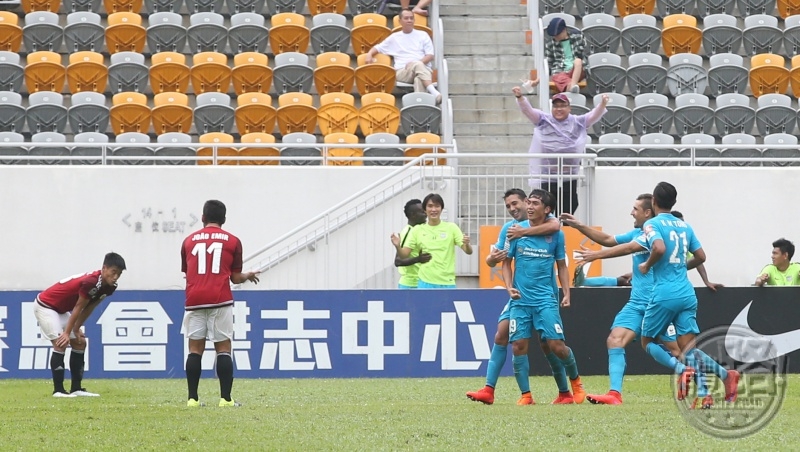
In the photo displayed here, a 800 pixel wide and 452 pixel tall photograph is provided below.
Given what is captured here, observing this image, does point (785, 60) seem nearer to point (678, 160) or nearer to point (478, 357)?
point (678, 160)

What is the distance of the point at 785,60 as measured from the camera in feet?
78.5

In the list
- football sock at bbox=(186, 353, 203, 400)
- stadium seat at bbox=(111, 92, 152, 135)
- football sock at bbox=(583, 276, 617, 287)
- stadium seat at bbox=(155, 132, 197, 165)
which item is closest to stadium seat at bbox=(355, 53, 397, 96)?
stadium seat at bbox=(155, 132, 197, 165)

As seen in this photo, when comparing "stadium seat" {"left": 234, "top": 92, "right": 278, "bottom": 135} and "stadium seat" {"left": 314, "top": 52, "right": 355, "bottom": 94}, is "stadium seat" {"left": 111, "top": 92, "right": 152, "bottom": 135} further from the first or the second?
"stadium seat" {"left": 314, "top": 52, "right": 355, "bottom": 94}

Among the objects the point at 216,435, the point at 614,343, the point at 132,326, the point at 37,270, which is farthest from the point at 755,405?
the point at 37,270

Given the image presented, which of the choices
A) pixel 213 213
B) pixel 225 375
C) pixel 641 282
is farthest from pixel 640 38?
pixel 225 375

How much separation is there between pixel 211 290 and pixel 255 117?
31.4ft

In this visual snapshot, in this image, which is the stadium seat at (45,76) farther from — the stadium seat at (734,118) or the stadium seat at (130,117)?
the stadium seat at (734,118)

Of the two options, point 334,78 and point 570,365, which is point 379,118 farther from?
point 570,365

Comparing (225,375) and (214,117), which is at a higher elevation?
(214,117)

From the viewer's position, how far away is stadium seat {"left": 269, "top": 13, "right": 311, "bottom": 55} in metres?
22.6

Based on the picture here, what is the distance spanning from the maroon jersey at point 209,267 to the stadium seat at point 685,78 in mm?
12737

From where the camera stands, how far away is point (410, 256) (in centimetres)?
1605

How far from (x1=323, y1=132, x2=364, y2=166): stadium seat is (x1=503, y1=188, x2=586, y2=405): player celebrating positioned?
27.6 feet

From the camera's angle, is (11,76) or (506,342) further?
(11,76)
